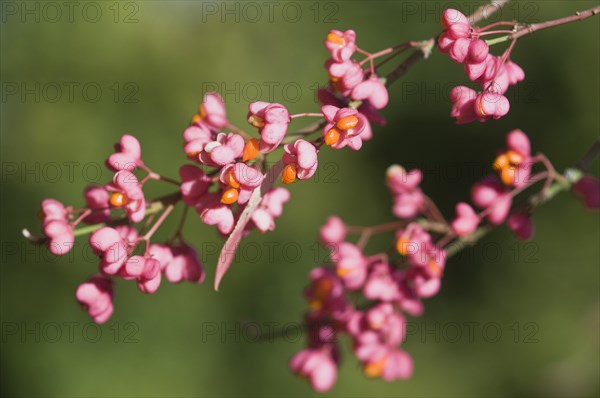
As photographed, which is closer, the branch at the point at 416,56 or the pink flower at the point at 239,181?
the pink flower at the point at 239,181

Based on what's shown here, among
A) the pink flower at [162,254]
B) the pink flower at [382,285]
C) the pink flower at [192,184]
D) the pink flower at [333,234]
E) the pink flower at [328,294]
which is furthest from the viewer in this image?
the pink flower at [333,234]

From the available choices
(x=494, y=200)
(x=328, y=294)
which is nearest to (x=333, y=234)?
(x=328, y=294)

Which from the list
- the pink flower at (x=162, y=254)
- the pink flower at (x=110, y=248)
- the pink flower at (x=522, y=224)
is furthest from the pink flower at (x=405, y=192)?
the pink flower at (x=110, y=248)

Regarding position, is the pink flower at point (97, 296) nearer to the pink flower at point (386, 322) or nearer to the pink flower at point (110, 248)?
the pink flower at point (110, 248)

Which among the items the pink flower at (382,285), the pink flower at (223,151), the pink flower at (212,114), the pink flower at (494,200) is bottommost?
the pink flower at (382,285)

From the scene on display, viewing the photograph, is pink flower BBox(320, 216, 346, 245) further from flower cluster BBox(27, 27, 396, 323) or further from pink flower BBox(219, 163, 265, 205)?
pink flower BBox(219, 163, 265, 205)

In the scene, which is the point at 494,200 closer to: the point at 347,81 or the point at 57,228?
the point at 347,81
